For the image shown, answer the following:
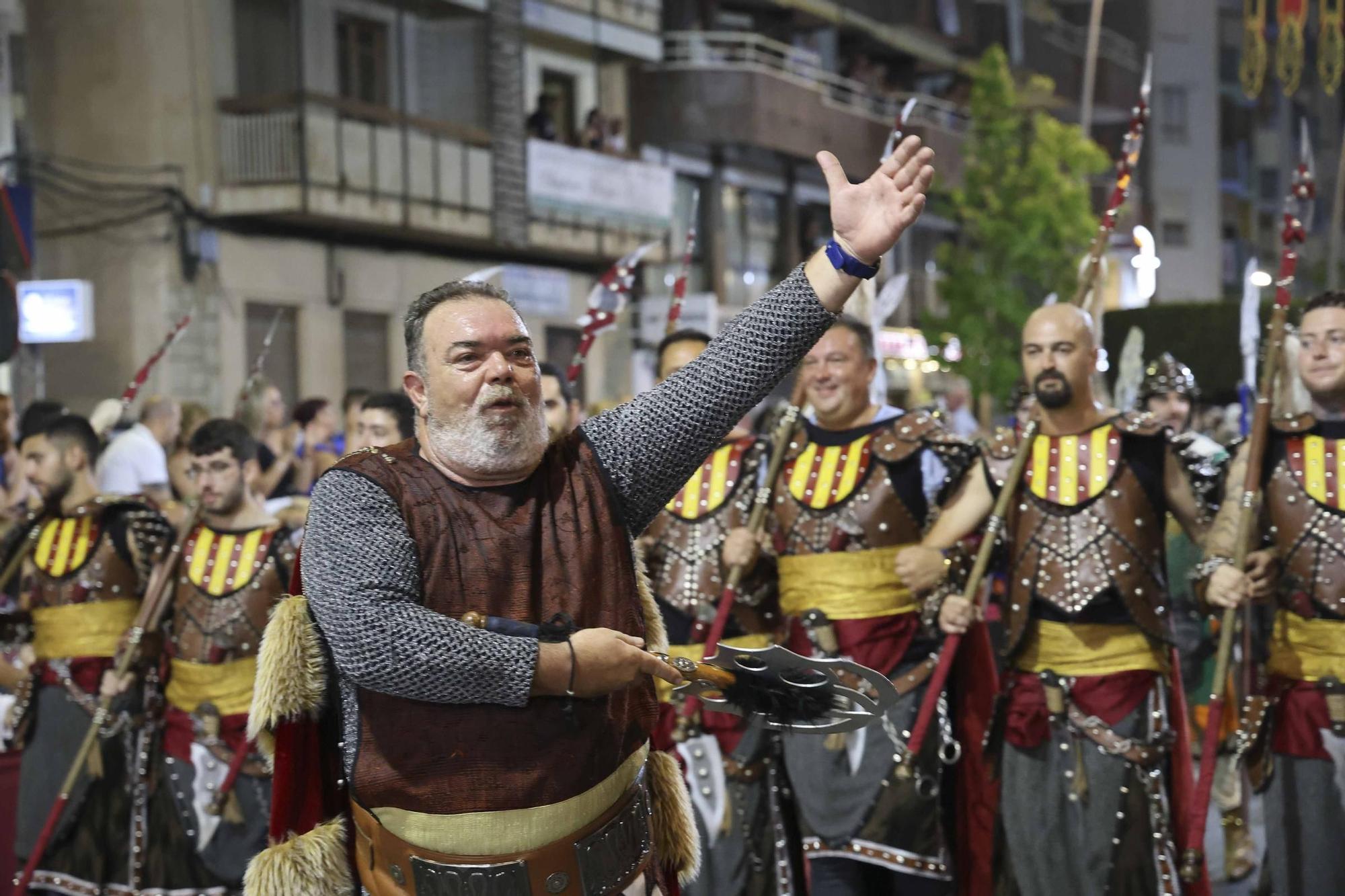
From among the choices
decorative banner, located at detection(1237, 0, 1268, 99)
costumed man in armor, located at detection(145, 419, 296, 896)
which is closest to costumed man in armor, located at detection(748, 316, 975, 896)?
costumed man in armor, located at detection(145, 419, 296, 896)

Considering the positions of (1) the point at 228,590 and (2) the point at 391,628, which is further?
(1) the point at 228,590

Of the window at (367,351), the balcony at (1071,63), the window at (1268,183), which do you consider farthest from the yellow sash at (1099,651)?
the window at (1268,183)

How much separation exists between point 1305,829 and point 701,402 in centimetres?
328

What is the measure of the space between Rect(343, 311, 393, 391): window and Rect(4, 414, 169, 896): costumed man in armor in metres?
13.5

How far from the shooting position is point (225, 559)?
273 inches

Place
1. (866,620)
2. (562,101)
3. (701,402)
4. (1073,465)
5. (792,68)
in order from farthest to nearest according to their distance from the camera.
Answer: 1. (792,68)
2. (562,101)
3. (866,620)
4. (1073,465)
5. (701,402)

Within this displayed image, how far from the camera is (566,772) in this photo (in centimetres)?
335

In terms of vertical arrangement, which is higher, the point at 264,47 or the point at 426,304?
the point at 264,47

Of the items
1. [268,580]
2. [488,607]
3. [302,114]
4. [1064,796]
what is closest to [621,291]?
[268,580]

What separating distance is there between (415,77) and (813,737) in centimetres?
1731

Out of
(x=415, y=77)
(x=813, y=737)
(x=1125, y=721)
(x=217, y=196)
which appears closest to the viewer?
(x=1125, y=721)

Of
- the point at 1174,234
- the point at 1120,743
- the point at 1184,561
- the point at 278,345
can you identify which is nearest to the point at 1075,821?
the point at 1120,743

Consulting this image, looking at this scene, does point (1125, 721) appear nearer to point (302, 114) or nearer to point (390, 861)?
point (390, 861)

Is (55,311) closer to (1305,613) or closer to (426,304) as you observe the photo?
(1305,613)
